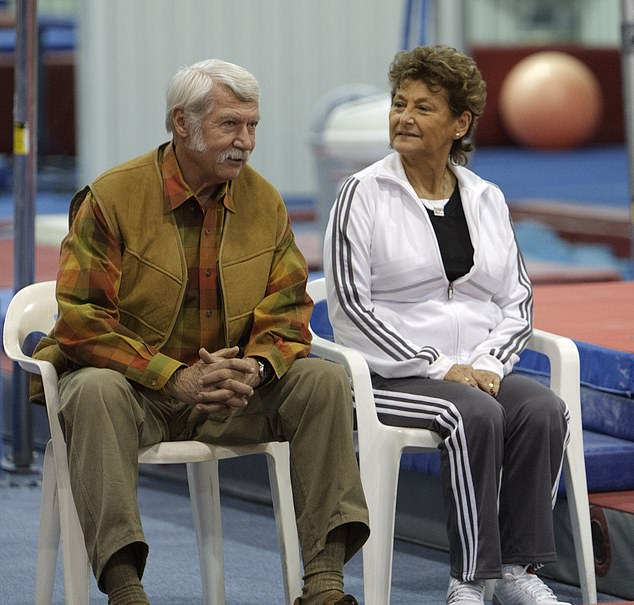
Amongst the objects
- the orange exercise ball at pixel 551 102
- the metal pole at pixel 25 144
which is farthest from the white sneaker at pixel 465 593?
the orange exercise ball at pixel 551 102

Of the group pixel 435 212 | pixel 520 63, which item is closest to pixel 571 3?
pixel 520 63

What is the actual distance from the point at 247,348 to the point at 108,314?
0.87 feet

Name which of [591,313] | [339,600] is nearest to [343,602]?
[339,600]

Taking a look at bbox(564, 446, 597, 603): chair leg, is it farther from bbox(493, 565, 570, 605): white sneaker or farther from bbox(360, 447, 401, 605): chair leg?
bbox(360, 447, 401, 605): chair leg

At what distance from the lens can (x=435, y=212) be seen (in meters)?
3.19

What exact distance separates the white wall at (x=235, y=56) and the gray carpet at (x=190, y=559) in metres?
3.74

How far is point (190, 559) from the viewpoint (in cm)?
354

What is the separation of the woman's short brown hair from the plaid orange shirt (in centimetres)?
48

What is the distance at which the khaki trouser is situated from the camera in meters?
2.62

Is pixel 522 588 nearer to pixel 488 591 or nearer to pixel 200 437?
pixel 488 591

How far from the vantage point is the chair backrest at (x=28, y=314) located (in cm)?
302

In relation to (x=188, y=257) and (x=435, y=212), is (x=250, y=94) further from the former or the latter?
(x=435, y=212)

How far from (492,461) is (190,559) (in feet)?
3.11

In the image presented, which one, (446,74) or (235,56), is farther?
(235,56)
